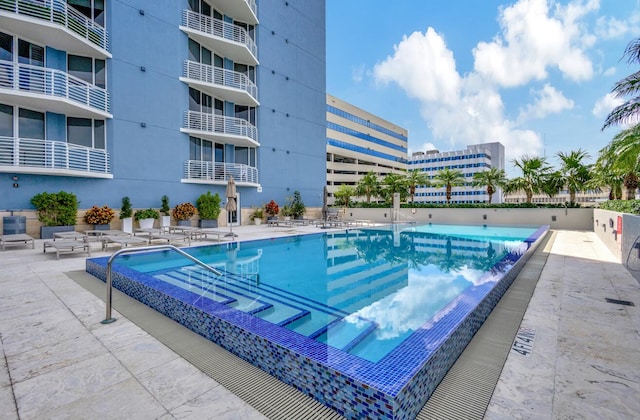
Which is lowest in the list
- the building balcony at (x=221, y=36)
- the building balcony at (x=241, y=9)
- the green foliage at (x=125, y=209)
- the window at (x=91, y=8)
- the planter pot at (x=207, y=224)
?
the planter pot at (x=207, y=224)

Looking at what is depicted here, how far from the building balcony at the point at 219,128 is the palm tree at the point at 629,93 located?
1556cm

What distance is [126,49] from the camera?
13.4m

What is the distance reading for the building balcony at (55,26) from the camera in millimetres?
10352

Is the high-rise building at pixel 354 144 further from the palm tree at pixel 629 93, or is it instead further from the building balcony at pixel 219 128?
the palm tree at pixel 629 93

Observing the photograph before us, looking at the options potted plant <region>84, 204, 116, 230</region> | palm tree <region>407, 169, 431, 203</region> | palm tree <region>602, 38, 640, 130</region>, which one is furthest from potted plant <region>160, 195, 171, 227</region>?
palm tree <region>407, 169, 431, 203</region>

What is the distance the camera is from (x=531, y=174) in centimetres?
1898

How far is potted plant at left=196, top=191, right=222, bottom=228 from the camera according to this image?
51.7 ft

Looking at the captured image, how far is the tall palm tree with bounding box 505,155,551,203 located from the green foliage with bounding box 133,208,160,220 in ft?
70.2

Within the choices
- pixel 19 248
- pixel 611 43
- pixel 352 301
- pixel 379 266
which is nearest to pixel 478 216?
pixel 611 43

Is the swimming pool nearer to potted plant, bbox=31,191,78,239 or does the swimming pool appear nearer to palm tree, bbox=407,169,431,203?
potted plant, bbox=31,191,78,239

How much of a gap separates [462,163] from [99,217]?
88294mm

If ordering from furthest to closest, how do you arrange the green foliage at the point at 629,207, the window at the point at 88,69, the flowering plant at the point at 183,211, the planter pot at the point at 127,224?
the flowering plant at the point at 183,211 → the planter pot at the point at 127,224 → the window at the point at 88,69 → the green foliage at the point at 629,207

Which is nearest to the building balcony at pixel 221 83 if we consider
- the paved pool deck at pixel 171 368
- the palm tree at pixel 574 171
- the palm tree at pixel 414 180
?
the paved pool deck at pixel 171 368

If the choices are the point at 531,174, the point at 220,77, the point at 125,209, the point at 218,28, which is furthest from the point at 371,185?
the point at 125,209
